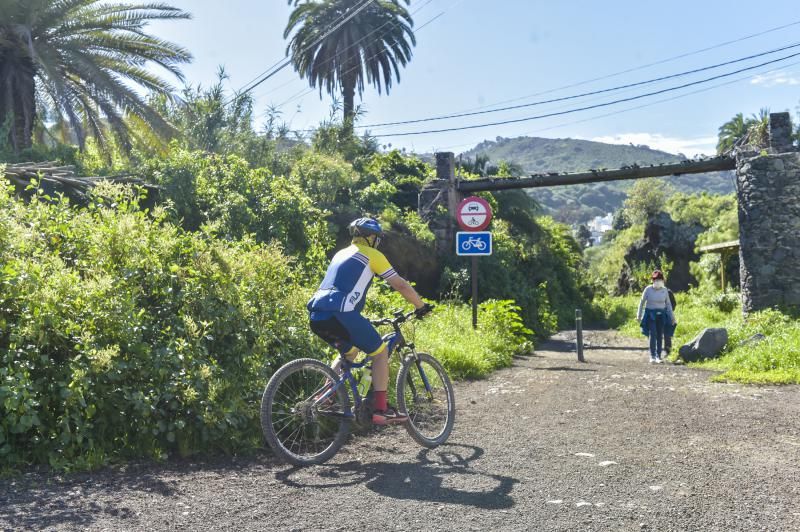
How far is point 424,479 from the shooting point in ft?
17.2

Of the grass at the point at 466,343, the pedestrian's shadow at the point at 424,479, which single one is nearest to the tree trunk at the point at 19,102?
the grass at the point at 466,343

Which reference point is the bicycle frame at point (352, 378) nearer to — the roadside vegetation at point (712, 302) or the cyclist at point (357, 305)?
the cyclist at point (357, 305)

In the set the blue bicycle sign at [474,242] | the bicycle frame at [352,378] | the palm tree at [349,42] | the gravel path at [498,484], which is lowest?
the gravel path at [498,484]

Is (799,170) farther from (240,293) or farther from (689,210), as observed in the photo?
(689,210)

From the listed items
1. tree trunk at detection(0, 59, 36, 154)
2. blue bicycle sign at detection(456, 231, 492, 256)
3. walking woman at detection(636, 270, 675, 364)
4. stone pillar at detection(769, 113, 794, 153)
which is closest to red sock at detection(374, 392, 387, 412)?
blue bicycle sign at detection(456, 231, 492, 256)

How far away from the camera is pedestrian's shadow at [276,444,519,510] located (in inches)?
188

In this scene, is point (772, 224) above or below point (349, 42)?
below

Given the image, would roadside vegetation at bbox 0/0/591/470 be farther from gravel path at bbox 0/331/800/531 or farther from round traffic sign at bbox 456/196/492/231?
round traffic sign at bbox 456/196/492/231

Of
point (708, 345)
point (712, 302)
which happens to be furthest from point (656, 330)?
point (712, 302)

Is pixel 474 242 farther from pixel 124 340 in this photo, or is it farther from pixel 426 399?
pixel 124 340

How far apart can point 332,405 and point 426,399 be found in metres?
1.00

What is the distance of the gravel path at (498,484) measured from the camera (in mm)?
4254

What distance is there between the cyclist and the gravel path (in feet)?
→ 2.23

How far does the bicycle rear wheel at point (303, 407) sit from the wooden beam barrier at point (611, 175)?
1396 cm
